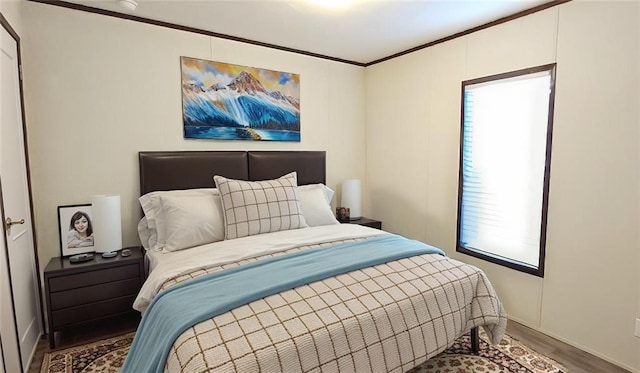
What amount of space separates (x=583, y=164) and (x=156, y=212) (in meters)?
3.10

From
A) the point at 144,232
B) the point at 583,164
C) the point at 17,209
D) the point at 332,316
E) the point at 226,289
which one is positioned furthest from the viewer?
the point at 144,232

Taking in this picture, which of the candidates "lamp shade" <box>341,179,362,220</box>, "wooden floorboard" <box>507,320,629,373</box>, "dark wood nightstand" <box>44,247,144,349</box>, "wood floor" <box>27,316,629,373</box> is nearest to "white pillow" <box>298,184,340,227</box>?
"lamp shade" <box>341,179,362,220</box>

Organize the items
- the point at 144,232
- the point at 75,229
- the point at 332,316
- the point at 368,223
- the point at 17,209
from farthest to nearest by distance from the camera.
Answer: the point at 368,223
the point at 144,232
the point at 75,229
the point at 17,209
the point at 332,316

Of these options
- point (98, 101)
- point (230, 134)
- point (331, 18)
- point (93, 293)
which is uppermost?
point (331, 18)

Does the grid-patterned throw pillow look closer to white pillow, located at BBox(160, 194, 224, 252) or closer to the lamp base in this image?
white pillow, located at BBox(160, 194, 224, 252)

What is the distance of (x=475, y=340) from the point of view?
2.22 metres

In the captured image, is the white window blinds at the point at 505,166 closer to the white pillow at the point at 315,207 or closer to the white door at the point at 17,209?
the white pillow at the point at 315,207

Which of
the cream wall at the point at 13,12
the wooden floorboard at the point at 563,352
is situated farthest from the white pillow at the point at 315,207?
the cream wall at the point at 13,12

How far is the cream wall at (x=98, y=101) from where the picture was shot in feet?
7.99

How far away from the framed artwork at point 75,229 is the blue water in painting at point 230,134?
100 cm

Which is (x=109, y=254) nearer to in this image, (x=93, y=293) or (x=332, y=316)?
(x=93, y=293)

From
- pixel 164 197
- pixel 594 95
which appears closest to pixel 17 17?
pixel 164 197

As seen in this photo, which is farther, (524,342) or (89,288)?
(524,342)

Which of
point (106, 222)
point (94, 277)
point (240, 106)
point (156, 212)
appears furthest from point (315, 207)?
point (94, 277)
